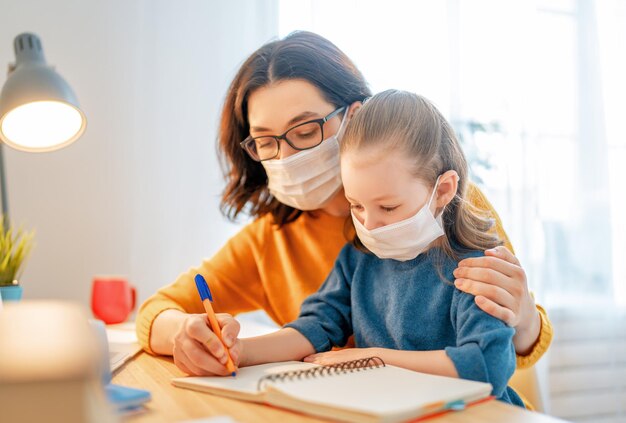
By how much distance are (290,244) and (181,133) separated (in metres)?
0.76

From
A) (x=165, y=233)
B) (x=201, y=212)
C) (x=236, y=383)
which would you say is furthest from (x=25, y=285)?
(x=236, y=383)

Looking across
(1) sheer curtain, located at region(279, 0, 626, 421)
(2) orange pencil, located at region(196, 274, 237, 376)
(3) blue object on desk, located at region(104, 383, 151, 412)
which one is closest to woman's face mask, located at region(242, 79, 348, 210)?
(2) orange pencil, located at region(196, 274, 237, 376)

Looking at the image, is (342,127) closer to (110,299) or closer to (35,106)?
(35,106)

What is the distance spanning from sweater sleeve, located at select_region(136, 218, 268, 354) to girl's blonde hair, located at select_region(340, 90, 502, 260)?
1.57 ft

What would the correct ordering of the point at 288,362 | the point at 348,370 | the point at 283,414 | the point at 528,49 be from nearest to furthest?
1. the point at 283,414
2. the point at 348,370
3. the point at 288,362
4. the point at 528,49

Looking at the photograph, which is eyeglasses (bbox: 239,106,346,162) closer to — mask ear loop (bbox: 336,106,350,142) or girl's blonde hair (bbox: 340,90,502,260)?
mask ear loop (bbox: 336,106,350,142)

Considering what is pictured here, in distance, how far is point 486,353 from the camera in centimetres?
77

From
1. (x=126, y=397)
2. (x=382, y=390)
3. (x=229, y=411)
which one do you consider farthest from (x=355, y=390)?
(x=126, y=397)

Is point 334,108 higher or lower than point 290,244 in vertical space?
higher

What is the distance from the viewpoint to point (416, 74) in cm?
222

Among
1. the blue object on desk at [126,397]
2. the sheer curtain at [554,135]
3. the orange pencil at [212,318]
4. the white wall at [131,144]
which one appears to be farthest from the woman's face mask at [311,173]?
the sheer curtain at [554,135]

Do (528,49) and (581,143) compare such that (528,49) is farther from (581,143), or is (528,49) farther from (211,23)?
(211,23)

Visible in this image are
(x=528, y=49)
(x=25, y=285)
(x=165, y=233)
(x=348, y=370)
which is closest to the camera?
(x=348, y=370)

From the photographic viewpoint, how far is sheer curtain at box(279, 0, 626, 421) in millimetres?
2281
